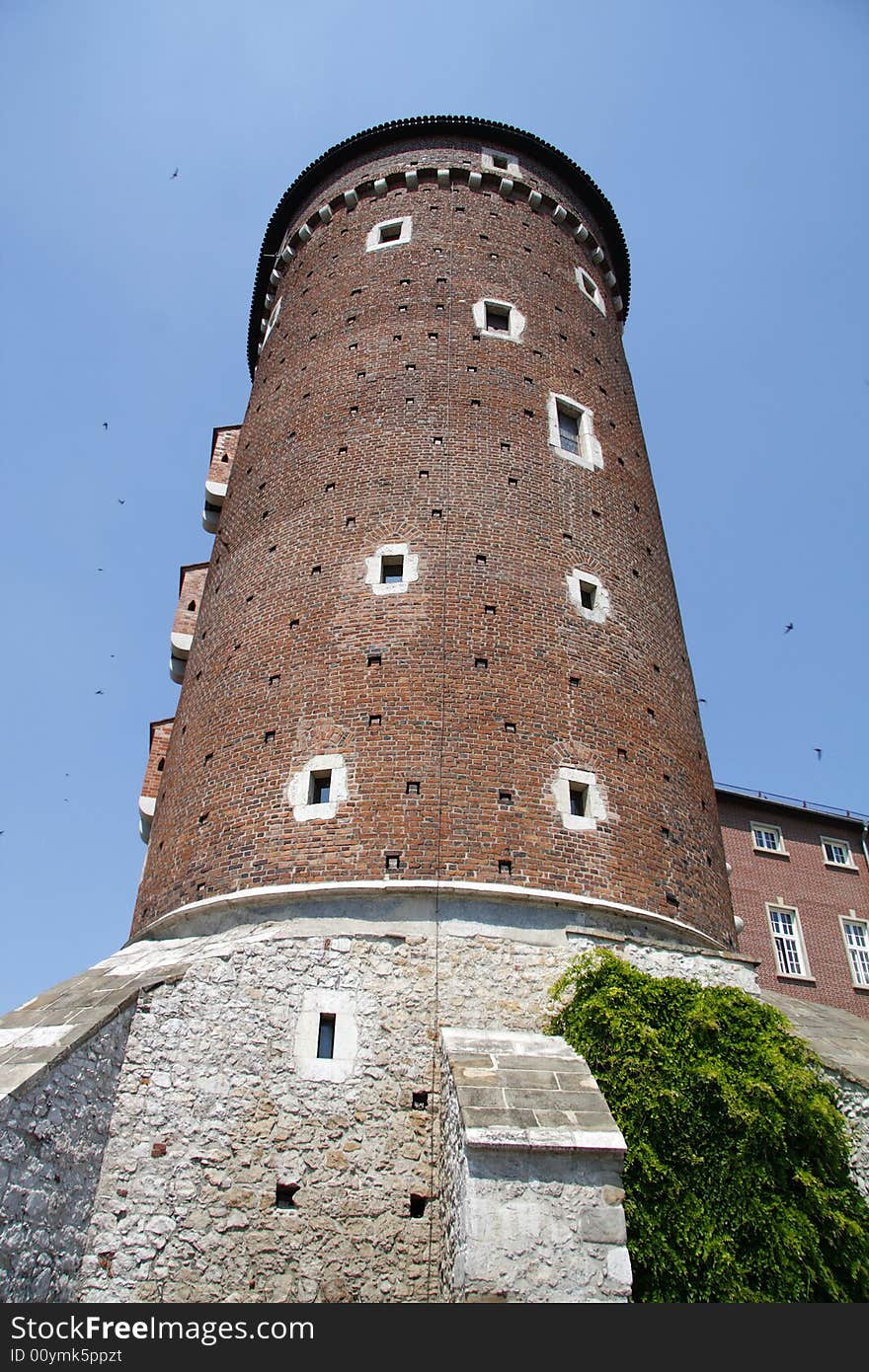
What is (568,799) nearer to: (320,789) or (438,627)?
(438,627)

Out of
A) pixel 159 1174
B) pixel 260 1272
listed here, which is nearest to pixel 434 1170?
pixel 260 1272

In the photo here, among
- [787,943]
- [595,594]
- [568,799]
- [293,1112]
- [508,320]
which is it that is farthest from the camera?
[787,943]

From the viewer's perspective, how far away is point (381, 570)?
583 inches

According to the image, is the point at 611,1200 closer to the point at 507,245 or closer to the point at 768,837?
the point at 507,245

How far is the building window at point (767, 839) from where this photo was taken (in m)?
29.3

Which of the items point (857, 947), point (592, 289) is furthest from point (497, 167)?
point (857, 947)

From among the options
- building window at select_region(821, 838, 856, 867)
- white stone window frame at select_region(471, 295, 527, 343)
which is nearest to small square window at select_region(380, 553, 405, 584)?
white stone window frame at select_region(471, 295, 527, 343)

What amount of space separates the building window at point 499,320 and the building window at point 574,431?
5.07 ft

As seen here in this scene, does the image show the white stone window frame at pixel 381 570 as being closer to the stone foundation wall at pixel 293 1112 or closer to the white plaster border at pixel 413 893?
the white plaster border at pixel 413 893

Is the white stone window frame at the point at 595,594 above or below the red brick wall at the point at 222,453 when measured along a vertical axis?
below

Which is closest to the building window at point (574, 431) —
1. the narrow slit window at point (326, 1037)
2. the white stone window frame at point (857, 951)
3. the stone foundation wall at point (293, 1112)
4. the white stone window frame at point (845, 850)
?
the stone foundation wall at point (293, 1112)

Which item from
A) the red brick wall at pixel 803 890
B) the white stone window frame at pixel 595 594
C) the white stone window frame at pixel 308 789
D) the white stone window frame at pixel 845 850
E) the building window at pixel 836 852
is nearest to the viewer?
the white stone window frame at pixel 308 789

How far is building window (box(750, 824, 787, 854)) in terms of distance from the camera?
96.3 feet

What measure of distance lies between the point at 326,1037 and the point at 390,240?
1636 cm
